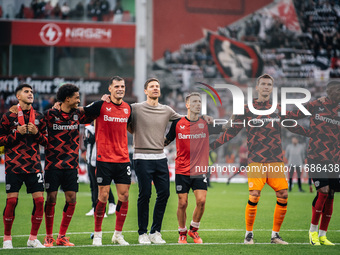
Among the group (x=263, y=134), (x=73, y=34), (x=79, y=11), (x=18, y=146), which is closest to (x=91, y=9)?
(x=79, y=11)

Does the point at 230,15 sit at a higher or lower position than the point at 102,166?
higher

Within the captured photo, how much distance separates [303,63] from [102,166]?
25787 millimetres

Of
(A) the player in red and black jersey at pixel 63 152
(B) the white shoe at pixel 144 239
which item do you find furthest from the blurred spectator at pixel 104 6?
(B) the white shoe at pixel 144 239

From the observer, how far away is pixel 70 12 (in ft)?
105

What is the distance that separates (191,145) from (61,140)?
6.48 feet

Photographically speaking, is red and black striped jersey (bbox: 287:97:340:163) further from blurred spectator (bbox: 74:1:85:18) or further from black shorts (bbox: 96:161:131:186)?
blurred spectator (bbox: 74:1:85:18)

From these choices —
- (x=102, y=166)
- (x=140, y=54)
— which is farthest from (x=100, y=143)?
(x=140, y=54)

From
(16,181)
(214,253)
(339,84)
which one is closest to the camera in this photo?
(214,253)

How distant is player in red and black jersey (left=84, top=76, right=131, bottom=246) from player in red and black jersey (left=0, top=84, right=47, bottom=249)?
798 mm

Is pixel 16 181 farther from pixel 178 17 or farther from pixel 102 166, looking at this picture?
pixel 178 17

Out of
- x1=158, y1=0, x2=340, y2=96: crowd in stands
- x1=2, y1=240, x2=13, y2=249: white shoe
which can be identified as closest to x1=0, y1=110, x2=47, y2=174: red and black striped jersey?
x1=2, y1=240, x2=13, y2=249: white shoe

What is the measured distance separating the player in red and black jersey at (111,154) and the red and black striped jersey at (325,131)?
9.17ft

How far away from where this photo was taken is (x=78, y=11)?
32031mm

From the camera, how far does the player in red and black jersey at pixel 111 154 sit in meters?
8.19
